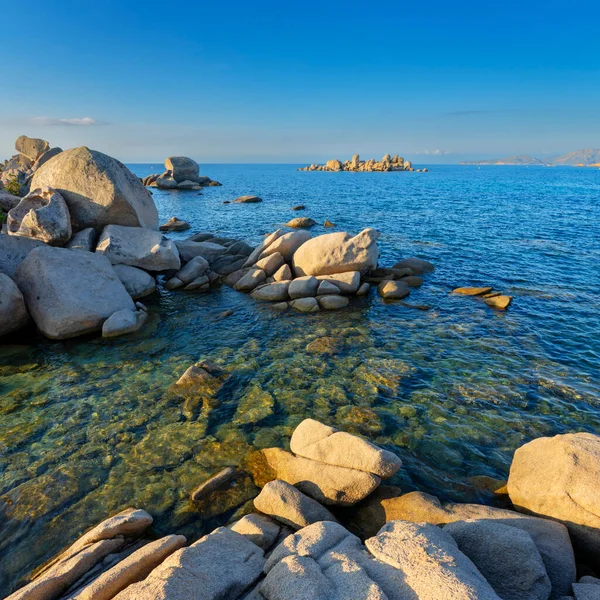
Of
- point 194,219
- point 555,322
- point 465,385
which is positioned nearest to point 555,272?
point 555,322

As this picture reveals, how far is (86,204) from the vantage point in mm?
21266

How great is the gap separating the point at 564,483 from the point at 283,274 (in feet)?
54.5

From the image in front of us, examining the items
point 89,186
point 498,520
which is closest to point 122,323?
point 89,186

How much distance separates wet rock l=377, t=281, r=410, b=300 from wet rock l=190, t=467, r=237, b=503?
544 inches

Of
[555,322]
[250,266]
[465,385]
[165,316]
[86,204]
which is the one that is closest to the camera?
[465,385]

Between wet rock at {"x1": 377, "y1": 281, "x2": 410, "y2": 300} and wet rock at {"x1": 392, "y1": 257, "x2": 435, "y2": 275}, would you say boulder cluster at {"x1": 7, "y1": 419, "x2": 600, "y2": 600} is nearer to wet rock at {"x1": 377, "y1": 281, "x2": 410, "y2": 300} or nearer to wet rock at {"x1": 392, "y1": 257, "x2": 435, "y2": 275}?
wet rock at {"x1": 377, "y1": 281, "x2": 410, "y2": 300}

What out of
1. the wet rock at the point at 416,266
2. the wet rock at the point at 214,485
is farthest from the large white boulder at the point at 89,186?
the wet rock at the point at 214,485

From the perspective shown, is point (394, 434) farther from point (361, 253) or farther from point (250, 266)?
point (250, 266)

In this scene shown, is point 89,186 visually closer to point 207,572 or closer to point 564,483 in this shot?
point 207,572

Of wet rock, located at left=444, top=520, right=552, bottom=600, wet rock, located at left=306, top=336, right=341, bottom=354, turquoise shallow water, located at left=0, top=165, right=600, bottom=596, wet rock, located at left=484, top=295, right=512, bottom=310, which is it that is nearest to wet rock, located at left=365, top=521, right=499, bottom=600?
wet rock, located at left=444, top=520, right=552, bottom=600

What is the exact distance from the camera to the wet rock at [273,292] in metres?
20.5

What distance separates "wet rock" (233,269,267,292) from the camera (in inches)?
861

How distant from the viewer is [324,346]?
51.1 feet

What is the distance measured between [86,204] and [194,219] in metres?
26.2
